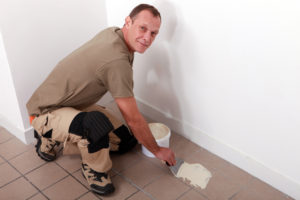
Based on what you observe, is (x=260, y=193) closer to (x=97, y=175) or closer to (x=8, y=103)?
(x=97, y=175)

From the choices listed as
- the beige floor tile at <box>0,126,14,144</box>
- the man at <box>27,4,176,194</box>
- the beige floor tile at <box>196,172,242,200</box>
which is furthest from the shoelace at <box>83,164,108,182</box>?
the beige floor tile at <box>0,126,14,144</box>

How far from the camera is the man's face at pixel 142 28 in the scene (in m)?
1.52

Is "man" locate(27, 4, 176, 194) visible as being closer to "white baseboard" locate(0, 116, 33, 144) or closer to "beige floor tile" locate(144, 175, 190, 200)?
"beige floor tile" locate(144, 175, 190, 200)

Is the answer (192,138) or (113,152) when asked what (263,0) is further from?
(113,152)

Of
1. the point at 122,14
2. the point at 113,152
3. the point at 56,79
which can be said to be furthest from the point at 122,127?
the point at 122,14

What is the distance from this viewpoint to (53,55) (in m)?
1.95

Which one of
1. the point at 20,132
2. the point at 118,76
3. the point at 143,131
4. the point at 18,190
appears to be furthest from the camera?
the point at 20,132

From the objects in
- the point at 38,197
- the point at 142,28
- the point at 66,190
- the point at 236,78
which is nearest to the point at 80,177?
the point at 66,190

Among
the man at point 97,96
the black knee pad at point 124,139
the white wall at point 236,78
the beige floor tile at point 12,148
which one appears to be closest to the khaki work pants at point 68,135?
the man at point 97,96

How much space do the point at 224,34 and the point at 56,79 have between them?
82 cm

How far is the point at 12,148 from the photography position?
196 centimetres

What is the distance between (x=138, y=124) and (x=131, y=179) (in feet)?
1.12

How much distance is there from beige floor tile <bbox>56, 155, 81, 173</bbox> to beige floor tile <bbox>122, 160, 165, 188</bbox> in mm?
264

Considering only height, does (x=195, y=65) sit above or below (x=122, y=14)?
below
